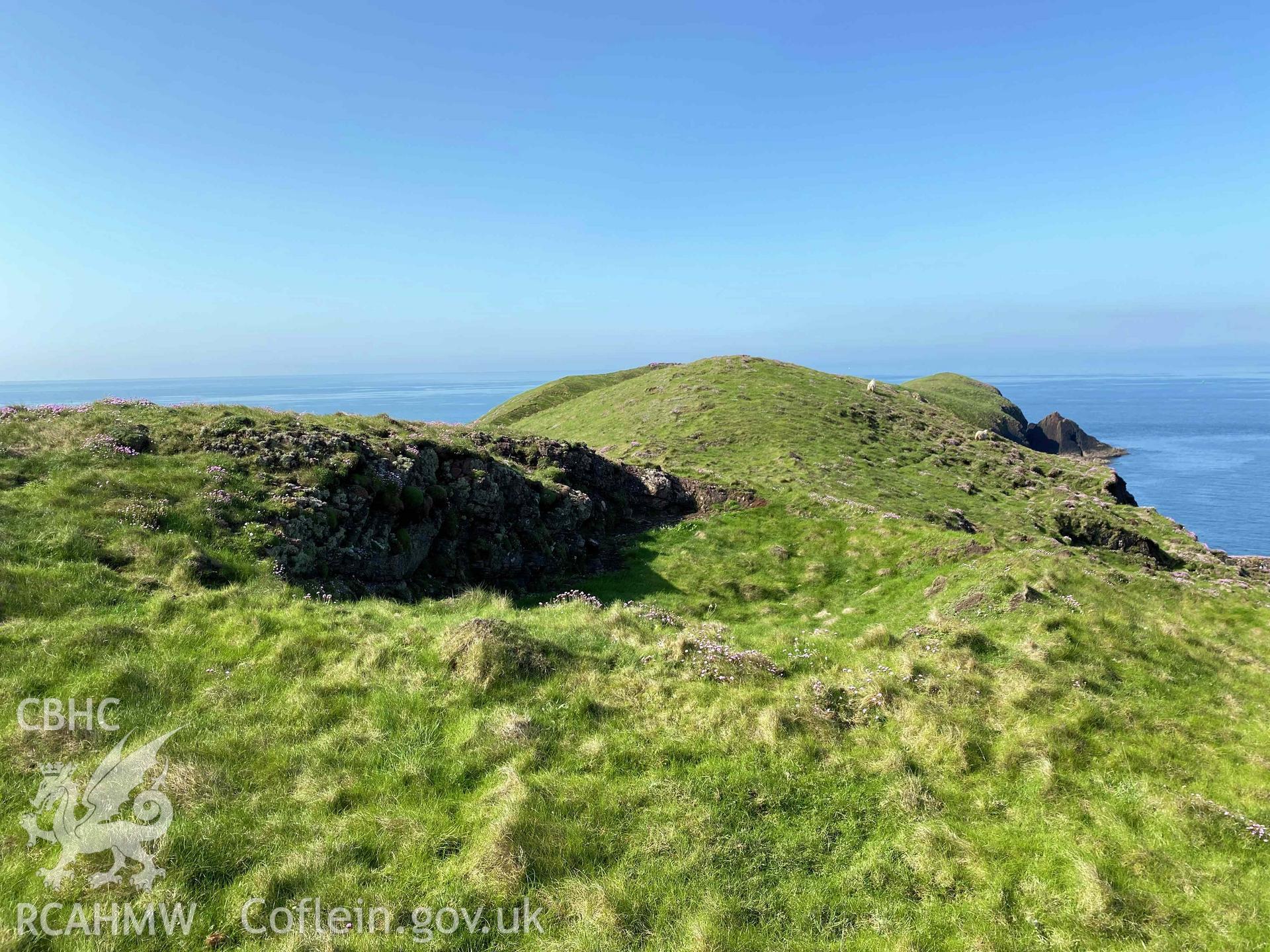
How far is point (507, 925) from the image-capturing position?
23.4 feet

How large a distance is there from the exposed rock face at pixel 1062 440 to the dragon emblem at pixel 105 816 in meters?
207

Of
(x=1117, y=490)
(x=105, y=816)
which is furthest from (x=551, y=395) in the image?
(x=105, y=816)

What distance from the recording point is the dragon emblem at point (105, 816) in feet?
23.3

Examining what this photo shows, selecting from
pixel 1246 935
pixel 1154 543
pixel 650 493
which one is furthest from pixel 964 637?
pixel 1154 543

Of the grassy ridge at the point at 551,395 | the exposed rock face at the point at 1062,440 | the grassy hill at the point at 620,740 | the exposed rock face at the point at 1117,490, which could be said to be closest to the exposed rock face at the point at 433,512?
the grassy hill at the point at 620,740

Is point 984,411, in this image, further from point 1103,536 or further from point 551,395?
point 1103,536

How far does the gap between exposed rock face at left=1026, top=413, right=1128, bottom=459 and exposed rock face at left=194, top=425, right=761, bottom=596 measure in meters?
181

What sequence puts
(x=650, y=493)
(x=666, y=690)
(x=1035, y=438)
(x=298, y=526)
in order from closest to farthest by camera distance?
1. (x=666, y=690)
2. (x=298, y=526)
3. (x=650, y=493)
4. (x=1035, y=438)

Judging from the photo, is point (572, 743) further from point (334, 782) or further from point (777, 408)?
point (777, 408)

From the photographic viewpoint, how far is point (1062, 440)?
17400 centimetres

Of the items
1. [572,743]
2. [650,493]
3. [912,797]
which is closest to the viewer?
[912,797]

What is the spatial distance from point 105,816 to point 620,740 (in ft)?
26.0

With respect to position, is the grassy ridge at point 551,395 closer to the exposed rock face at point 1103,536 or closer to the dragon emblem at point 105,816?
the exposed rock face at point 1103,536

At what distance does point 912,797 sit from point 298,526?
774 inches
